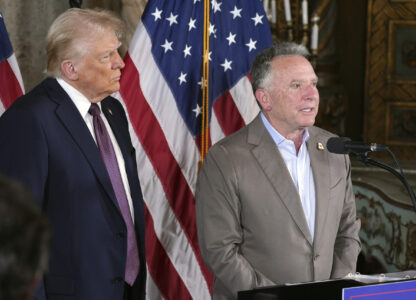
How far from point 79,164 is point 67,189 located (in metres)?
0.09

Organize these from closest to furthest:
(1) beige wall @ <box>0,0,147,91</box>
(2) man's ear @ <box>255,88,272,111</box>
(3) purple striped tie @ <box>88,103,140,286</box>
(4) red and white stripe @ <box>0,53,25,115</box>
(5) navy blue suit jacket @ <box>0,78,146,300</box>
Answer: (5) navy blue suit jacket @ <box>0,78,146,300</box> → (3) purple striped tie @ <box>88,103,140,286</box> → (2) man's ear @ <box>255,88,272,111</box> → (4) red and white stripe @ <box>0,53,25,115</box> → (1) beige wall @ <box>0,0,147,91</box>

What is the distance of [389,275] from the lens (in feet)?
5.75

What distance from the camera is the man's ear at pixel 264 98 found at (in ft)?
7.83

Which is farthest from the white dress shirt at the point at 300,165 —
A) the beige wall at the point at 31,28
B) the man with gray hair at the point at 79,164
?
the beige wall at the point at 31,28

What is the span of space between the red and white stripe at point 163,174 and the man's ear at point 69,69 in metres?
0.81

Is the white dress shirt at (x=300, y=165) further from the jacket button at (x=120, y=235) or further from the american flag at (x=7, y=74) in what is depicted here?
the american flag at (x=7, y=74)

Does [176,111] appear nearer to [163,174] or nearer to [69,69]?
[163,174]

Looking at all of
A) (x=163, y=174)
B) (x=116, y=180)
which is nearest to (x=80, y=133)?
(x=116, y=180)

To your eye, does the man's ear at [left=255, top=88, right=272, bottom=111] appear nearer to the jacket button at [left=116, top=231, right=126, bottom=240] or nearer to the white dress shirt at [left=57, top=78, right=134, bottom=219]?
the white dress shirt at [left=57, top=78, right=134, bottom=219]

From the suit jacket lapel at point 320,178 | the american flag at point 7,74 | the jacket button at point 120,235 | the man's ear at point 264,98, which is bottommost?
the jacket button at point 120,235

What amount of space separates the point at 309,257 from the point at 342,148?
1.75ft

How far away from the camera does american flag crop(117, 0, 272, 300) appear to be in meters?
3.06

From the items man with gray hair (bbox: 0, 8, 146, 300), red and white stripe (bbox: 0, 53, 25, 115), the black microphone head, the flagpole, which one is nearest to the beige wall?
red and white stripe (bbox: 0, 53, 25, 115)

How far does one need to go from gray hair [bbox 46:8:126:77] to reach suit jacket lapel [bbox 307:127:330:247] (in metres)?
0.87
